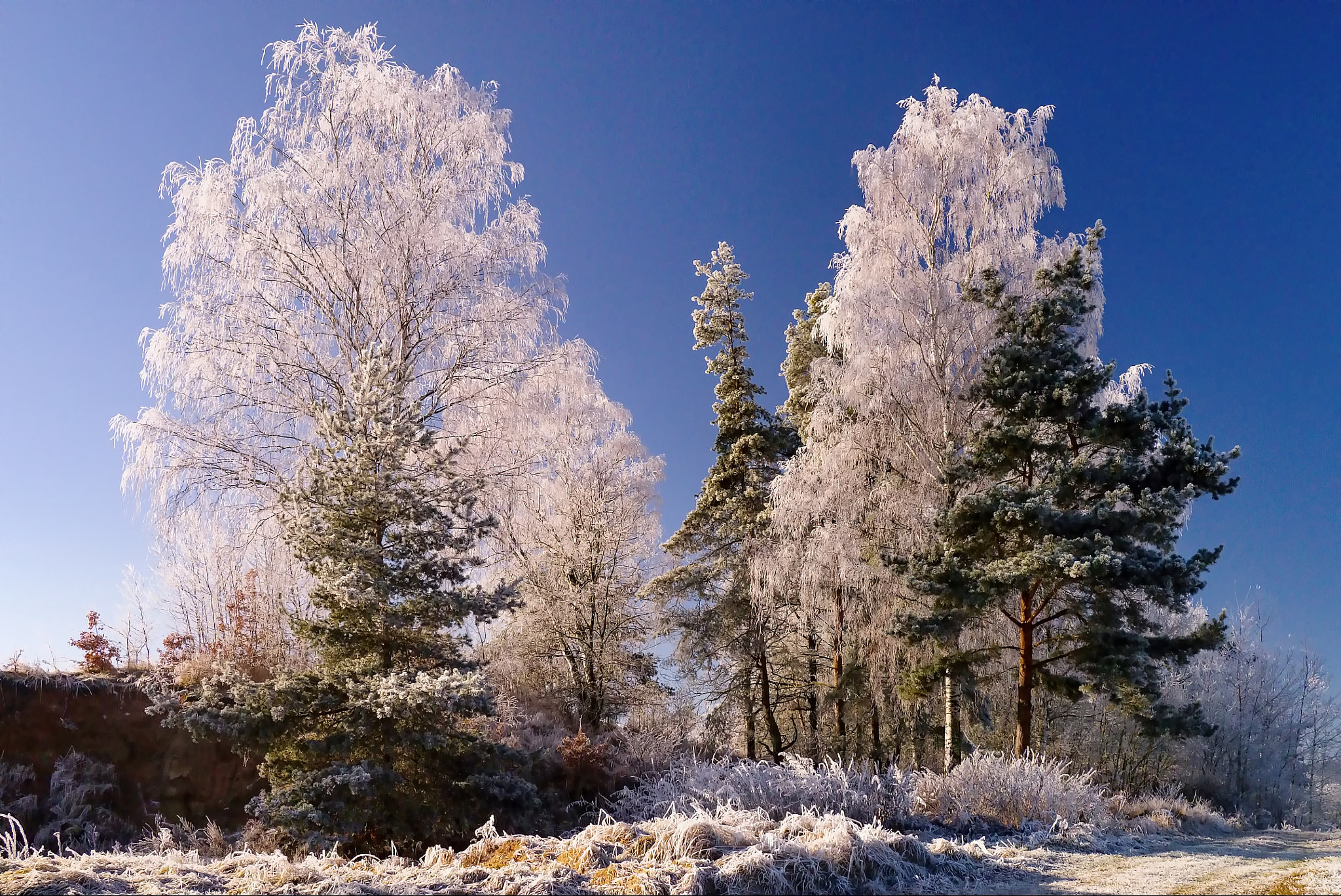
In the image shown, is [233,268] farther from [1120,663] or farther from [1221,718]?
[1221,718]

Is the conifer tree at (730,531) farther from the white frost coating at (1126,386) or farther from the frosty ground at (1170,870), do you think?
the frosty ground at (1170,870)

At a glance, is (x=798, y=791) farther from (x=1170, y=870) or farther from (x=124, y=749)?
(x=124, y=749)

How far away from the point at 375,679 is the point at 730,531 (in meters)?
11.4

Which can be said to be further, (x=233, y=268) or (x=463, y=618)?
(x=233, y=268)

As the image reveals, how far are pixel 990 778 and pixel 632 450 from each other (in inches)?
429

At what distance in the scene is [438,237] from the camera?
39.2 feet

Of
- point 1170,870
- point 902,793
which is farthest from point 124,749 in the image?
point 1170,870

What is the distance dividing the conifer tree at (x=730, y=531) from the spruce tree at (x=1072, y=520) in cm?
Result: 602

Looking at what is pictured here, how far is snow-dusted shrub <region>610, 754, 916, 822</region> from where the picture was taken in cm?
621

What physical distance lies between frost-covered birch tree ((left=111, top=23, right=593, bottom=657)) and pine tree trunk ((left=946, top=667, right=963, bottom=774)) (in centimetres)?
814

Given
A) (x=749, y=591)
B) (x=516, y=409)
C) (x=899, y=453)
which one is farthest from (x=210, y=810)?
(x=899, y=453)

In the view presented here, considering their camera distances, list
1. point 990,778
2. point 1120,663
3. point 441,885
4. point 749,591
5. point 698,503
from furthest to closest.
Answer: point 698,503 < point 749,591 < point 1120,663 < point 990,778 < point 441,885

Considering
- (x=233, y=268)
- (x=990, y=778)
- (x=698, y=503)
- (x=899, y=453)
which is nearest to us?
(x=990, y=778)

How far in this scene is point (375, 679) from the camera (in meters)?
7.17
